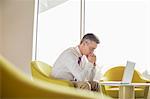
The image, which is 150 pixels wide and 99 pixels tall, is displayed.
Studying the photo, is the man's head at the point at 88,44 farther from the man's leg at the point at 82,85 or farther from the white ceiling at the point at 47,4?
the white ceiling at the point at 47,4

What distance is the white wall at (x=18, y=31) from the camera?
555cm

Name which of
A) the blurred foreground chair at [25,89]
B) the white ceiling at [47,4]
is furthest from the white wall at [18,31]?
the blurred foreground chair at [25,89]

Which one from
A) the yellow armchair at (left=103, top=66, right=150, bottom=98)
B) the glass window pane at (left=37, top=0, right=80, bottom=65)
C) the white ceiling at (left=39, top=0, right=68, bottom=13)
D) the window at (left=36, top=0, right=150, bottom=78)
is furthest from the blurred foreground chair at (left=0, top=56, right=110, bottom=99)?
the white ceiling at (left=39, top=0, right=68, bottom=13)

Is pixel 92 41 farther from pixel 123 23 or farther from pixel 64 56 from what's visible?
pixel 123 23

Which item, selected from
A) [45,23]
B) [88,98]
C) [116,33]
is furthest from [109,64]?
[88,98]

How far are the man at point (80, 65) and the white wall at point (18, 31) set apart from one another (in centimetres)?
245

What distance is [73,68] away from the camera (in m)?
3.10

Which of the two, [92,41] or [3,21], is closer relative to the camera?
[92,41]

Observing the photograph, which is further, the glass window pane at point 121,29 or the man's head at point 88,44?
the glass window pane at point 121,29

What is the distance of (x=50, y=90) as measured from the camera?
958mm

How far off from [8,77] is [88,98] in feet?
0.94

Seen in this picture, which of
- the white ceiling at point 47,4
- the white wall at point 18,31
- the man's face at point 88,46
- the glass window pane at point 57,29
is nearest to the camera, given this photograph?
the man's face at point 88,46

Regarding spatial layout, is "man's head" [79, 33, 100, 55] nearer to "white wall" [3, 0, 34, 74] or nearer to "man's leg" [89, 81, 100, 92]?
"man's leg" [89, 81, 100, 92]

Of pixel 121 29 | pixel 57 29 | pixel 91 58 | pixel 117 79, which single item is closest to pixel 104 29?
pixel 121 29
